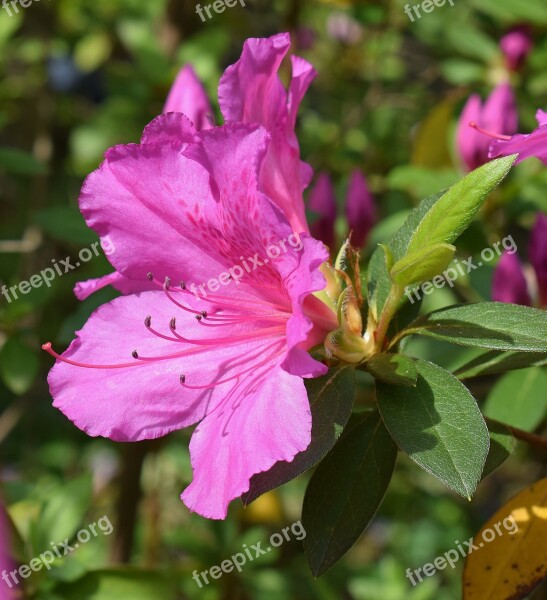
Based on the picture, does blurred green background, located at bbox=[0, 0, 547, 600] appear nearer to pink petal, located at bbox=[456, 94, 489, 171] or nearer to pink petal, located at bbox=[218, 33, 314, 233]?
pink petal, located at bbox=[456, 94, 489, 171]

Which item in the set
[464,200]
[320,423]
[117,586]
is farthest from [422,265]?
[117,586]

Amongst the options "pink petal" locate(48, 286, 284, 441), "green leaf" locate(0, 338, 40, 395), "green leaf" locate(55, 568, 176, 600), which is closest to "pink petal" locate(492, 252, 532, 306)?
"pink petal" locate(48, 286, 284, 441)

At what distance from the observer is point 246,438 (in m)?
0.80

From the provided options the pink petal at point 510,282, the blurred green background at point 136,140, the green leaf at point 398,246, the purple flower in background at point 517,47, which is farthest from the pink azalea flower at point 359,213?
the purple flower in background at point 517,47

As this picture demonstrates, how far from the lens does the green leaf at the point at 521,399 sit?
123 centimetres

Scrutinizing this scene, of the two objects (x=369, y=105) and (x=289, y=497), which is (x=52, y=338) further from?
(x=369, y=105)

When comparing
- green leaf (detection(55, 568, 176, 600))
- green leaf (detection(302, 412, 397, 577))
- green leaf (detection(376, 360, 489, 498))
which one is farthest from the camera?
green leaf (detection(55, 568, 176, 600))

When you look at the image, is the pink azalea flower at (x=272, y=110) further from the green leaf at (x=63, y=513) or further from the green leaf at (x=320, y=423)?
the green leaf at (x=63, y=513)

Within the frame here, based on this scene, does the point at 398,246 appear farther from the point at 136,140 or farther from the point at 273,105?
the point at 136,140

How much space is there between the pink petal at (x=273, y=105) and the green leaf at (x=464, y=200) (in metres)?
0.18

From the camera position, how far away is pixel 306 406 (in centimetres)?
79

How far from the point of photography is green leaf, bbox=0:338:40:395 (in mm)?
1474

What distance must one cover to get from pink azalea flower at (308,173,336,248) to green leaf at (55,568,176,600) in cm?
61

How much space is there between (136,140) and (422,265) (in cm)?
123
